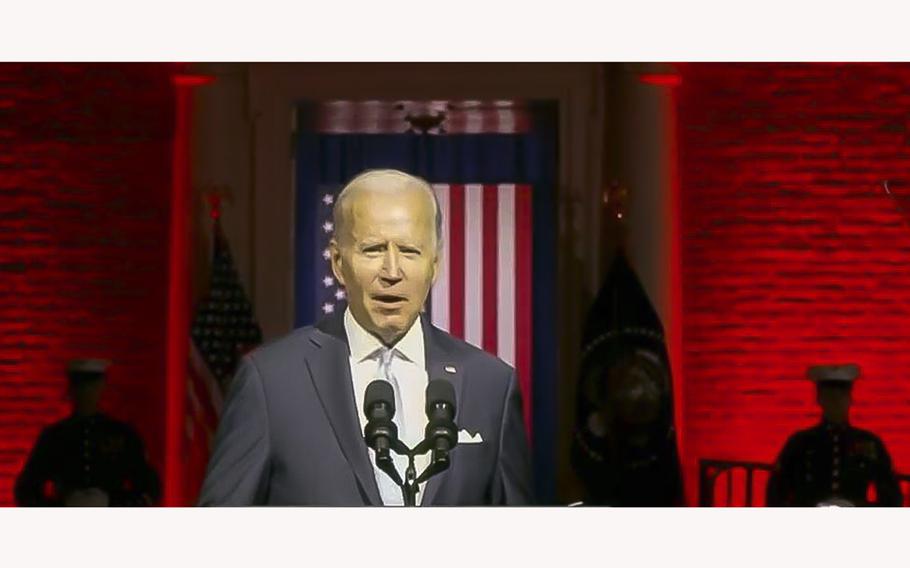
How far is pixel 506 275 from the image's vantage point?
13.8 feet

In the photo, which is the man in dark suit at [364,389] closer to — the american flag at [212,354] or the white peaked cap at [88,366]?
the american flag at [212,354]

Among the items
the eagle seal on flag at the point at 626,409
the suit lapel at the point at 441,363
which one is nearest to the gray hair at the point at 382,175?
the suit lapel at the point at 441,363

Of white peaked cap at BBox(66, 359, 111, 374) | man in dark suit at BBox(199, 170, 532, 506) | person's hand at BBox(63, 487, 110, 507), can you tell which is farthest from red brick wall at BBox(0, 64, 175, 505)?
man in dark suit at BBox(199, 170, 532, 506)

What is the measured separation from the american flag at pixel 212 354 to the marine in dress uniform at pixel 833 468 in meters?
1.58

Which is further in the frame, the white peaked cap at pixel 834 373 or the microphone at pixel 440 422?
the white peaked cap at pixel 834 373

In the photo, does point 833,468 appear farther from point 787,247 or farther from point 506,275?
point 506,275

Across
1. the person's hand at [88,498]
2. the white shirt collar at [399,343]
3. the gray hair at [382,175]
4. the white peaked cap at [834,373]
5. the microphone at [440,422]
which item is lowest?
the person's hand at [88,498]

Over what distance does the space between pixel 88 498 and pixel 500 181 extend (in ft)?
4.96

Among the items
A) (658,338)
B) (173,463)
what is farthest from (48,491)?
(658,338)

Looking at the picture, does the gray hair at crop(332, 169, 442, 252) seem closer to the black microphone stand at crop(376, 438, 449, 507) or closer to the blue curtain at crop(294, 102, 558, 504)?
the blue curtain at crop(294, 102, 558, 504)

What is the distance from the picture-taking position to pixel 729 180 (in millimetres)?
4250

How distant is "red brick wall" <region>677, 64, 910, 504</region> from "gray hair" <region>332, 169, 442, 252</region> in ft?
2.35

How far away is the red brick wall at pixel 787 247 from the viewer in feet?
13.9

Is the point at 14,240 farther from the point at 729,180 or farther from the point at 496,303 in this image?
the point at 729,180
